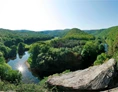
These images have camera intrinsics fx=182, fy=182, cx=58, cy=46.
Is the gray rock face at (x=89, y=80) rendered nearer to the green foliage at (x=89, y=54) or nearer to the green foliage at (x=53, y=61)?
the green foliage at (x=53, y=61)

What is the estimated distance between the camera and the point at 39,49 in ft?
240

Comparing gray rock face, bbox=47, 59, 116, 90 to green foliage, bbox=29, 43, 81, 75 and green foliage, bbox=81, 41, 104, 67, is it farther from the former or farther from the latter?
green foliage, bbox=81, 41, 104, 67

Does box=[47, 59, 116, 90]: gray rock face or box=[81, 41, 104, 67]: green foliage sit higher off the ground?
box=[47, 59, 116, 90]: gray rock face

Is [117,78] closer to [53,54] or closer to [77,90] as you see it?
[77,90]

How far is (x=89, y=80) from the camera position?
1945 cm

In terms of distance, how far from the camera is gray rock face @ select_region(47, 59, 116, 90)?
62.1 ft

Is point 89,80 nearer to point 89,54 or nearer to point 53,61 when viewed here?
point 53,61

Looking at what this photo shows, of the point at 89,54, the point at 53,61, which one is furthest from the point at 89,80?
the point at 89,54

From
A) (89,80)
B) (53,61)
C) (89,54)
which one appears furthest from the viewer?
(89,54)

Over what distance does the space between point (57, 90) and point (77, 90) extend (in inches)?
98.9

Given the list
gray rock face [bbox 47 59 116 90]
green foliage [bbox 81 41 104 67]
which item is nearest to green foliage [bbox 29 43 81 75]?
green foliage [bbox 81 41 104 67]

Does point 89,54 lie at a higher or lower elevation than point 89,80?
lower

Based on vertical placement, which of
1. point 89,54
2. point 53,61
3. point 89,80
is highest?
point 89,80

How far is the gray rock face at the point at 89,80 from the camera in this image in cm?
1894
